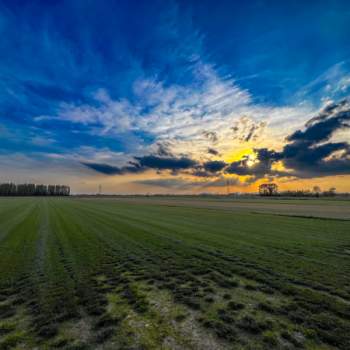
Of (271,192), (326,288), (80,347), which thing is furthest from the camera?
(271,192)

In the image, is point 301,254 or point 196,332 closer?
point 196,332

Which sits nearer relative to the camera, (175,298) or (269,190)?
(175,298)

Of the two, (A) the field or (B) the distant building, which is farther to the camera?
(B) the distant building

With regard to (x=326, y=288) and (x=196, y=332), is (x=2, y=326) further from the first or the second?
(x=326, y=288)

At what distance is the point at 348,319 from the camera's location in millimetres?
4344

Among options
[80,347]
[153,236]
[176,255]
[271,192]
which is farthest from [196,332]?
[271,192]

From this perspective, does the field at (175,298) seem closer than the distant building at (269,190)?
Yes

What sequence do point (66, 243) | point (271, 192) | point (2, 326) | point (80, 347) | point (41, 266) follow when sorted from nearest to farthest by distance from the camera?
1. point (80, 347)
2. point (2, 326)
3. point (41, 266)
4. point (66, 243)
5. point (271, 192)

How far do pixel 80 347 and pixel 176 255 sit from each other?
20.5 ft

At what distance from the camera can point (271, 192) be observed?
181125 mm

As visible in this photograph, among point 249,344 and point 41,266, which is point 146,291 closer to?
point 249,344

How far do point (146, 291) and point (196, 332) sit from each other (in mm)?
2295

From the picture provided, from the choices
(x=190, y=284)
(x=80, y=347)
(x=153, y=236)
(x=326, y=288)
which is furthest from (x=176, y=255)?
(x=80, y=347)

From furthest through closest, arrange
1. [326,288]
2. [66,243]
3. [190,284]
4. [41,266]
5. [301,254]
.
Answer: [66,243]
[301,254]
[41,266]
[190,284]
[326,288]
